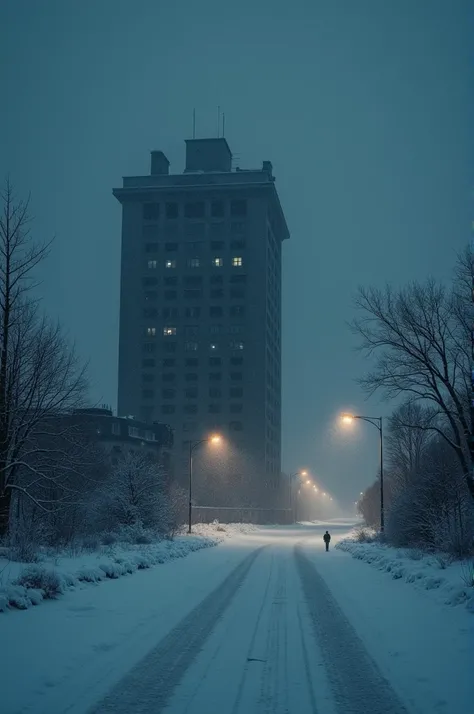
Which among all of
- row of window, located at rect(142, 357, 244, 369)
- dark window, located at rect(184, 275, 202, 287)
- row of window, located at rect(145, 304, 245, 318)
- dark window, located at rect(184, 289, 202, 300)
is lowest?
row of window, located at rect(142, 357, 244, 369)

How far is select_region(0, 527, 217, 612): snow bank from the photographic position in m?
13.1

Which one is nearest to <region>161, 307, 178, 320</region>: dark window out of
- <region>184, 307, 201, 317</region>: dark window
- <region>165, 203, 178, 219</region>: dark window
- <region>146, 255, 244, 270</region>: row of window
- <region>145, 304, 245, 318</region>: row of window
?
<region>145, 304, 245, 318</region>: row of window

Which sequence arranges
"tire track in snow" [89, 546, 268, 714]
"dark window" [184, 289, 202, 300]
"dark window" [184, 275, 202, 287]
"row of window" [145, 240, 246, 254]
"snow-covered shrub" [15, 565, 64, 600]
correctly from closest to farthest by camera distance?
"tire track in snow" [89, 546, 268, 714]
"snow-covered shrub" [15, 565, 64, 600]
"dark window" [184, 289, 202, 300]
"dark window" [184, 275, 202, 287]
"row of window" [145, 240, 246, 254]

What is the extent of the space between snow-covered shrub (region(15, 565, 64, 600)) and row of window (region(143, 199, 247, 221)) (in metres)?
132

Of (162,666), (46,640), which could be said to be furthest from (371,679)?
(46,640)

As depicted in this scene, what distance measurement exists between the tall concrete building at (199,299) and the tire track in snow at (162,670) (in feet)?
395

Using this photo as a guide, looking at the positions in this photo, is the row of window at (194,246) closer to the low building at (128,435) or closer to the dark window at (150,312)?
the dark window at (150,312)

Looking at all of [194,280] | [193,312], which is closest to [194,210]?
[194,280]

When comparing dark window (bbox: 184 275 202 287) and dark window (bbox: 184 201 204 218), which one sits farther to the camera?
dark window (bbox: 184 201 204 218)

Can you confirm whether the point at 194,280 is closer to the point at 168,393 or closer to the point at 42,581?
the point at 168,393

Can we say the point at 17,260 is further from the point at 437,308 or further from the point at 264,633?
the point at 264,633

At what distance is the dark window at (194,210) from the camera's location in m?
144

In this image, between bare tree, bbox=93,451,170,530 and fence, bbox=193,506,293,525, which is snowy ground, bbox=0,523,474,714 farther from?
fence, bbox=193,506,293,525

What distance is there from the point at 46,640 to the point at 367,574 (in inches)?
578
